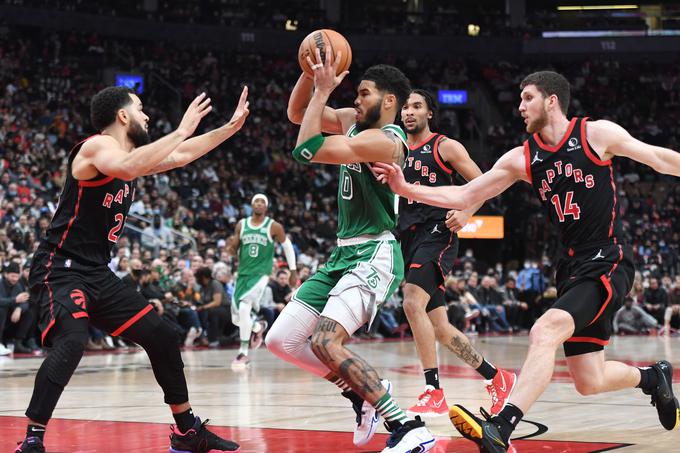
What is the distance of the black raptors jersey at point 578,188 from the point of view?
5895mm

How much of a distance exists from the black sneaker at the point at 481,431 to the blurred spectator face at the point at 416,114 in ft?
11.4

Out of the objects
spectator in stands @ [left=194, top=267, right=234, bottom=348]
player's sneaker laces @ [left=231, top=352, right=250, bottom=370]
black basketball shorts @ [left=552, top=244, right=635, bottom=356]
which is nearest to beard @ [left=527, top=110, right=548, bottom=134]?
black basketball shorts @ [left=552, top=244, right=635, bottom=356]

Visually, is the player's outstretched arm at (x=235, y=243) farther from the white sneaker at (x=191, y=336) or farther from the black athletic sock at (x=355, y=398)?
the black athletic sock at (x=355, y=398)

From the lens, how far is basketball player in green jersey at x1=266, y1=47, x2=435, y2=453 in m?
Result: 5.67

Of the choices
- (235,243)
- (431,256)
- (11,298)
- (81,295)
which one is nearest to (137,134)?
(81,295)

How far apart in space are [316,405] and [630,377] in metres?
2.83

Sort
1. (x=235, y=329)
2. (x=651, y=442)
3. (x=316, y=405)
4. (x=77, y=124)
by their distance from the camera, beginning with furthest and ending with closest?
(x=77, y=124), (x=235, y=329), (x=316, y=405), (x=651, y=442)

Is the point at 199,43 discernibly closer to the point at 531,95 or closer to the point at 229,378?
the point at 229,378

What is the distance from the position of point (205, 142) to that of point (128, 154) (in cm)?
76

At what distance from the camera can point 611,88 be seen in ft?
123

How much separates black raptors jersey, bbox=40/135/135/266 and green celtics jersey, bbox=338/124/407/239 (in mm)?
1397

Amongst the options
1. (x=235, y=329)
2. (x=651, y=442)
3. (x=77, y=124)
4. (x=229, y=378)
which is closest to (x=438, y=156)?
(x=651, y=442)

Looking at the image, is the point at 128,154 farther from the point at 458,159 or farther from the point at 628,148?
the point at 458,159

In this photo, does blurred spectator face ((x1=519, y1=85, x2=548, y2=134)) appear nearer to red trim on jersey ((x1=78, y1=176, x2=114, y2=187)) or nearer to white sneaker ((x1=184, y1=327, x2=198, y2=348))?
red trim on jersey ((x1=78, y1=176, x2=114, y2=187))
